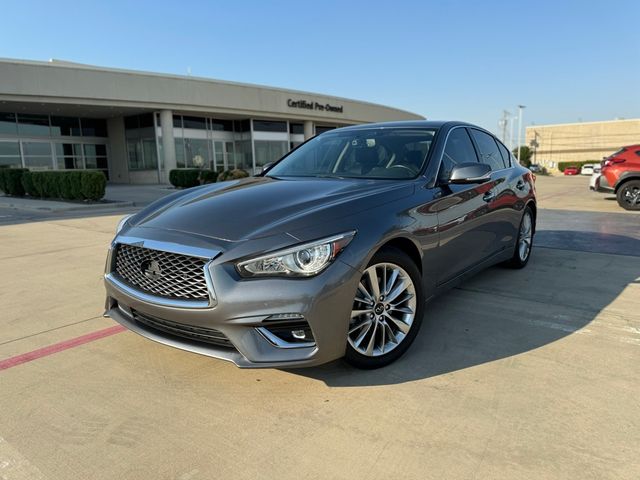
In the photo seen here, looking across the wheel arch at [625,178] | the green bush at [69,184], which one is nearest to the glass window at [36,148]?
the green bush at [69,184]

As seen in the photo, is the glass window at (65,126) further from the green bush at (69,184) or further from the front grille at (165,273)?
the front grille at (165,273)

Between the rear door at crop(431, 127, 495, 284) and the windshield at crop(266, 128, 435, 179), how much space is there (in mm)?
253

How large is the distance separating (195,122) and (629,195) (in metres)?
28.7

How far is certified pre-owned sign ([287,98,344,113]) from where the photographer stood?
37219mm

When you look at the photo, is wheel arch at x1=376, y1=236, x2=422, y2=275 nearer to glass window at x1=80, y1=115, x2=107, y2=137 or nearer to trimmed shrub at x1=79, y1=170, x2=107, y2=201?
trimmed shrub at x1=79, y1=170, x2=107, y2=201

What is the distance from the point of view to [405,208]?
10.9 feet

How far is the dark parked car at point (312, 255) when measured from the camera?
262 centimetres

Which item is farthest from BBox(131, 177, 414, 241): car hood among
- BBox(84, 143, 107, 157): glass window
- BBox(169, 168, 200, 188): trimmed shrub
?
BBox(84, 143, 107, 157): glass window

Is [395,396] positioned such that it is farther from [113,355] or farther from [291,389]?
[113,355]

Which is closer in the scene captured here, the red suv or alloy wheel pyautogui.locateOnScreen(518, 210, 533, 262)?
alloy wheel pyautogui.locateOnScreen(518, 210, 533, 262)

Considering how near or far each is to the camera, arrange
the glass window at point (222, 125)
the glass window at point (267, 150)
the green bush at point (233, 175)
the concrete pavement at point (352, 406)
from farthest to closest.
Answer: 1. the glass window at point (267, 150)
2. the glass window at point (222, 125)
3. the green bush at point (233, 175)
4. the concrete pavement at point (352, 406)

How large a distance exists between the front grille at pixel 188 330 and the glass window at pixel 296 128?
3825 cm

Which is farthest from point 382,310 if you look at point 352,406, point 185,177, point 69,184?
point 185,177

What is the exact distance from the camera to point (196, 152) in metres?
34.4
